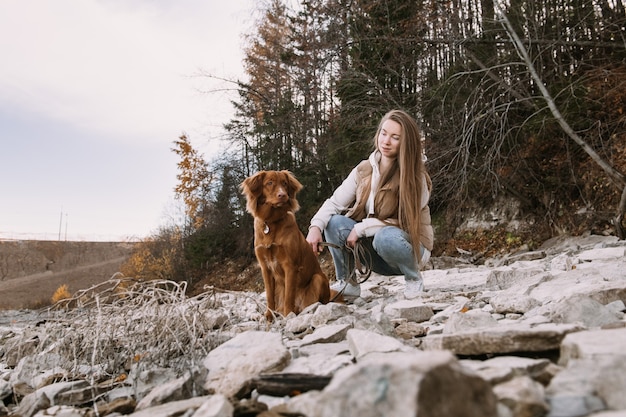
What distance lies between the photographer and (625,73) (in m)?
7.57

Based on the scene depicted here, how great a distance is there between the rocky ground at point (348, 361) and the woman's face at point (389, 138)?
4.73 ft

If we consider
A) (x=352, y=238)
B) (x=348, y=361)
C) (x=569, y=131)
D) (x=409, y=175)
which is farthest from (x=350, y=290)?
(x=569, y=131)

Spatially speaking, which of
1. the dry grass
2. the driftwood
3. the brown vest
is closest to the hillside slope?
the brown vest

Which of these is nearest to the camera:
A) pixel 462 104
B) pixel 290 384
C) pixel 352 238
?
pixel 290 384

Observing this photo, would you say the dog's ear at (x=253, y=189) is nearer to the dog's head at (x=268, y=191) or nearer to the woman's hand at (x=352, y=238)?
the dog's head at (x=268, y=191)

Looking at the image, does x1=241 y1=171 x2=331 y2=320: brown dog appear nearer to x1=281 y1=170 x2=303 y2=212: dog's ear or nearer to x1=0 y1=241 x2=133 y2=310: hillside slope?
x1=281 y1=170 x2=303 y2=212: dog's ear

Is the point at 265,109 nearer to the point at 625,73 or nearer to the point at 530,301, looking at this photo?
the point at 625,73

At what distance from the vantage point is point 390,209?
4.47m

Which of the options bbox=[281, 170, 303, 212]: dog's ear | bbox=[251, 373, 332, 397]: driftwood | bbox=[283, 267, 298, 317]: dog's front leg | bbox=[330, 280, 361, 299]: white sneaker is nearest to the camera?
bbox=[251, 373, 332, 397]: driftwood

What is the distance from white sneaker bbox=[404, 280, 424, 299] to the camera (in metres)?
4.34

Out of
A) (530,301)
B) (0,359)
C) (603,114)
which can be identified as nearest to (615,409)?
(530,301)

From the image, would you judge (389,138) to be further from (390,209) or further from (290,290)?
(290,290)

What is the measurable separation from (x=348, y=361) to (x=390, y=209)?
2.74 m

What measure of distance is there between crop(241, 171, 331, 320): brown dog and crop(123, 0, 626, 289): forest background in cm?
425
